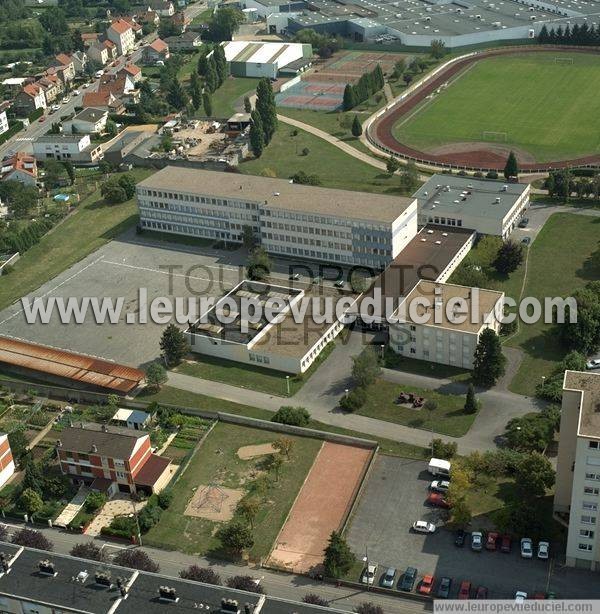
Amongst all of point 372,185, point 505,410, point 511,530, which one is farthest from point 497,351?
point 372,185

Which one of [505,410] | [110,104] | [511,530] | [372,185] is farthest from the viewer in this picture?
[110,104]

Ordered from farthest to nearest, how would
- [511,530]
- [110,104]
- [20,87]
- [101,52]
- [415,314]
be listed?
[101,52]
[20,87]
[110,104]
[415,314]
[511,530]

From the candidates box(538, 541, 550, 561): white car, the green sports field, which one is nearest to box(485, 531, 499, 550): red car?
box(538, 541, 550, 561): white car

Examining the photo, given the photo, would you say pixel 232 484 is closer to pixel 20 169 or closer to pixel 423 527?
pixel 423 527

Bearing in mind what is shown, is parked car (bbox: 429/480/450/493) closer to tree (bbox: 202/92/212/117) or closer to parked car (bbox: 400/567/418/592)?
parked car (bbox: 400/567/418/592)

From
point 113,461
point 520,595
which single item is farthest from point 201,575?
point 520,595

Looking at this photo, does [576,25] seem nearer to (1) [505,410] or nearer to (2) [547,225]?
(2) [547,225]
